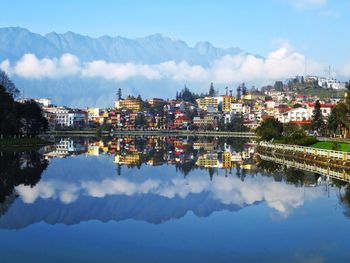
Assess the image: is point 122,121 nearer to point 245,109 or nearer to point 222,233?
point 245,109

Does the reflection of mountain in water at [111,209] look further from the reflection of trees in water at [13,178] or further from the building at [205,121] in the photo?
the building at [205,121]

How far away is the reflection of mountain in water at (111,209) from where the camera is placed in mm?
17391

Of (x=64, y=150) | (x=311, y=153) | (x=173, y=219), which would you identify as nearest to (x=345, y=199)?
(x=173, y=219)

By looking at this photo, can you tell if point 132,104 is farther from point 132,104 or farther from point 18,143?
point 18,143

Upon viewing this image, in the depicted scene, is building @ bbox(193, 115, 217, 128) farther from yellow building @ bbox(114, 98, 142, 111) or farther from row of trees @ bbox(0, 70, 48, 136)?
row of trees @ bbox(0, 70, 48, 136)

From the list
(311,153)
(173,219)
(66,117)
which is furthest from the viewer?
(66,117)

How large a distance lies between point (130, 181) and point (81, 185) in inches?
120

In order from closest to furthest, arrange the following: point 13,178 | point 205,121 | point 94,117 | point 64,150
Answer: point 13,178 → point 64,150 → point 205,121 → point 94,117

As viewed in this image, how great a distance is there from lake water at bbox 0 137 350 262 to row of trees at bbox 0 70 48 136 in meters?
28.1

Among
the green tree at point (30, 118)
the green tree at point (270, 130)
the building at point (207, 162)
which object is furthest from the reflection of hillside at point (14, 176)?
the green tree at point (30, 118)

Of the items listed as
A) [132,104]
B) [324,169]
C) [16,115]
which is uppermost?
[132,104]

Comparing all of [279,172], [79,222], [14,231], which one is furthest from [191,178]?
[14,231]

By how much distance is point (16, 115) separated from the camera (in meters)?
63.1

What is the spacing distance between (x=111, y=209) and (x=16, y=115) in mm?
46577
